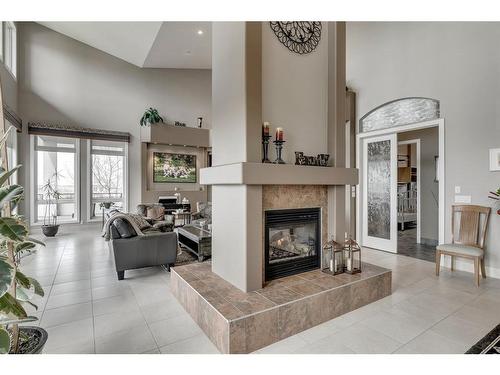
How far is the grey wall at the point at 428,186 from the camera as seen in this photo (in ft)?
18.1

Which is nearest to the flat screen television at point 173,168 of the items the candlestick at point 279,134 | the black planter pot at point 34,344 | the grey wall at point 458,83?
the grey wall at point 458,83

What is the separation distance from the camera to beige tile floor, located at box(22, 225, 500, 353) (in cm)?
205

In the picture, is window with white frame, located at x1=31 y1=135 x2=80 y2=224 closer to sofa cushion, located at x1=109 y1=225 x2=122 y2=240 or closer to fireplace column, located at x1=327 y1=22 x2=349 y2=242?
sofa cushion, located at x1=109 y1=225 x2=122 y2=240

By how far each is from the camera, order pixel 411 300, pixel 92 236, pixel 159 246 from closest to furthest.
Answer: pixel 411 300 < pixel 159 246 < pixel 92 236

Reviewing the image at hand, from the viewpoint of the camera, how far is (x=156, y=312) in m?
2.62

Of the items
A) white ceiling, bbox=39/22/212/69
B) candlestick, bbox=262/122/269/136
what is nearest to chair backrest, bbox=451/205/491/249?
candlestick, bbox=262/122/269/136

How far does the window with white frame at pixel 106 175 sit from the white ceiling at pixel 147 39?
2733mm

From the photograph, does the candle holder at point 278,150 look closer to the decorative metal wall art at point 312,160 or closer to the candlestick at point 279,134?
the candlestick at point 279,134

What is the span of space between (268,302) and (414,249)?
430 centimetres

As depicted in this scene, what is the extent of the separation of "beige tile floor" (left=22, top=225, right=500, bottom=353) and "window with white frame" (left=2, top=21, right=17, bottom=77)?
17.3ft

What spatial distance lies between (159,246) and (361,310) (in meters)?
2.77

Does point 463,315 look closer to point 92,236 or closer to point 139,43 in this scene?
point 92,236

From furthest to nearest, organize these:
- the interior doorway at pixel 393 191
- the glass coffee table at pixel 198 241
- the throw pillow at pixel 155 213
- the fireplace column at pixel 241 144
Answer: the throw pillow at pixel 155 213 → the interior doorway at pixel 393 191 → the glass coffee table at pixel 198 241 → the fireplace column at pixel 241 144
